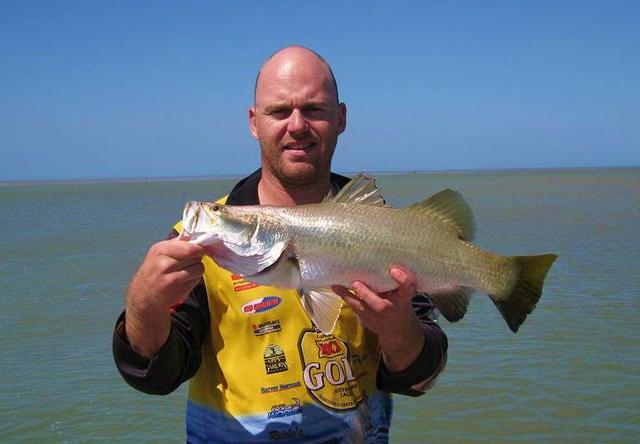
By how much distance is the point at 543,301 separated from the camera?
11.9 metres

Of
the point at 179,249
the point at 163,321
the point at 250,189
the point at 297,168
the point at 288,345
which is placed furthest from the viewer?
the point at 250,189

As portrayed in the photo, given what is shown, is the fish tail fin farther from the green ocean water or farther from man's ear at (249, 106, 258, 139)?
the green ocean water

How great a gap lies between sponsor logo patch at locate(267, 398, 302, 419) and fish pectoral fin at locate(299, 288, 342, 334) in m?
0.47

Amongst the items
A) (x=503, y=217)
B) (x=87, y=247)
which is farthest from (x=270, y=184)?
(x=503, y=217)

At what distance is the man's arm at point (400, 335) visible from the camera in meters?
3.23

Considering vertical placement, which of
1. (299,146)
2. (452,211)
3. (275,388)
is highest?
(299,146)

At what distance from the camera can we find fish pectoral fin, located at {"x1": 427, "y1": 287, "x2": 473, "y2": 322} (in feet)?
11.3

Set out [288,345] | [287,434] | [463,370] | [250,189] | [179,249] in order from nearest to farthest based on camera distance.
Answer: [179,249] → [287,434] → [288,345] → [250,189] → [463,370]

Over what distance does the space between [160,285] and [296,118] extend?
1.21 meters

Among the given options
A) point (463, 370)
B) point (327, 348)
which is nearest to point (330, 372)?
point (327, 348)

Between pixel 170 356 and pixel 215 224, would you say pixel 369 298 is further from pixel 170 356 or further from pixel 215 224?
pixel 170 356

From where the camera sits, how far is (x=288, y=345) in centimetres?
353

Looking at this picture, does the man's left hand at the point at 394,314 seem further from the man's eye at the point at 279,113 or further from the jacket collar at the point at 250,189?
the man's eye at the point at 279,113

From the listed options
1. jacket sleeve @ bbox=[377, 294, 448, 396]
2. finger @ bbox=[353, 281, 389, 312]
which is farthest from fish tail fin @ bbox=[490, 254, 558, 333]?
finger @ bbox=[353, 281, 389, 312]
